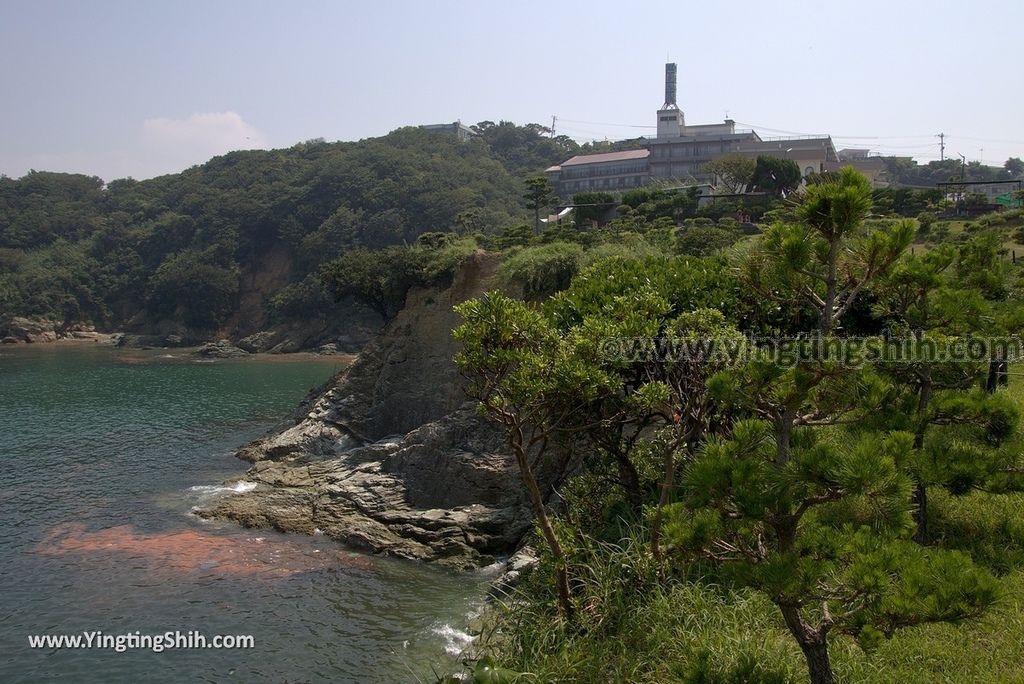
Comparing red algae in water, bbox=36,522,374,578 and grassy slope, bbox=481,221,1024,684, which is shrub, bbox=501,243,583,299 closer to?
red algae in water, bbox=36,522,374,578

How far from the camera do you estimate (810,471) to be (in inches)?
173

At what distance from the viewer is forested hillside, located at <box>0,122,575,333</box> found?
62688 mm

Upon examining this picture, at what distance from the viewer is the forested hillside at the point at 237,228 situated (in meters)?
62.7

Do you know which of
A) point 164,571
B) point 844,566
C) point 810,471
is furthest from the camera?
Answer: point 164,571

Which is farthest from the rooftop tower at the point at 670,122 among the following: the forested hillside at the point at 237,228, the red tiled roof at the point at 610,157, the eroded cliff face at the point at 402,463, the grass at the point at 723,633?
the grass at the point at 723,633

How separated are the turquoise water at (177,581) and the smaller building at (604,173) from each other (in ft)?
150

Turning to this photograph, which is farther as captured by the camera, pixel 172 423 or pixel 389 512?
pixel 172 423

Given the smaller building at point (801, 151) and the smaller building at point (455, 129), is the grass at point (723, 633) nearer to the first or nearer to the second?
the smaller building at point (801, 151)

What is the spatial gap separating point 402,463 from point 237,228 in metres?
56.2

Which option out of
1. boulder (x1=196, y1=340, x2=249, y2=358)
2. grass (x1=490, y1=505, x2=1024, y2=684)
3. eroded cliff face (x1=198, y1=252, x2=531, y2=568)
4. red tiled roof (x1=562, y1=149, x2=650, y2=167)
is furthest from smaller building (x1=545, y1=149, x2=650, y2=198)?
grass (x1=490, y1=505, x2=1024, y2=684)

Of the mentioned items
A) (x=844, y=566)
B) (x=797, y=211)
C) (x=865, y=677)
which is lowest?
(x=865, y=677)

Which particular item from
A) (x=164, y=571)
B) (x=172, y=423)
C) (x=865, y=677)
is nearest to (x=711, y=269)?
(x=865, y=677)

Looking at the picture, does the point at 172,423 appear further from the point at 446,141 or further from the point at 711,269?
the point at 446,141

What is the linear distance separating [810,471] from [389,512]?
12807 millimetres
